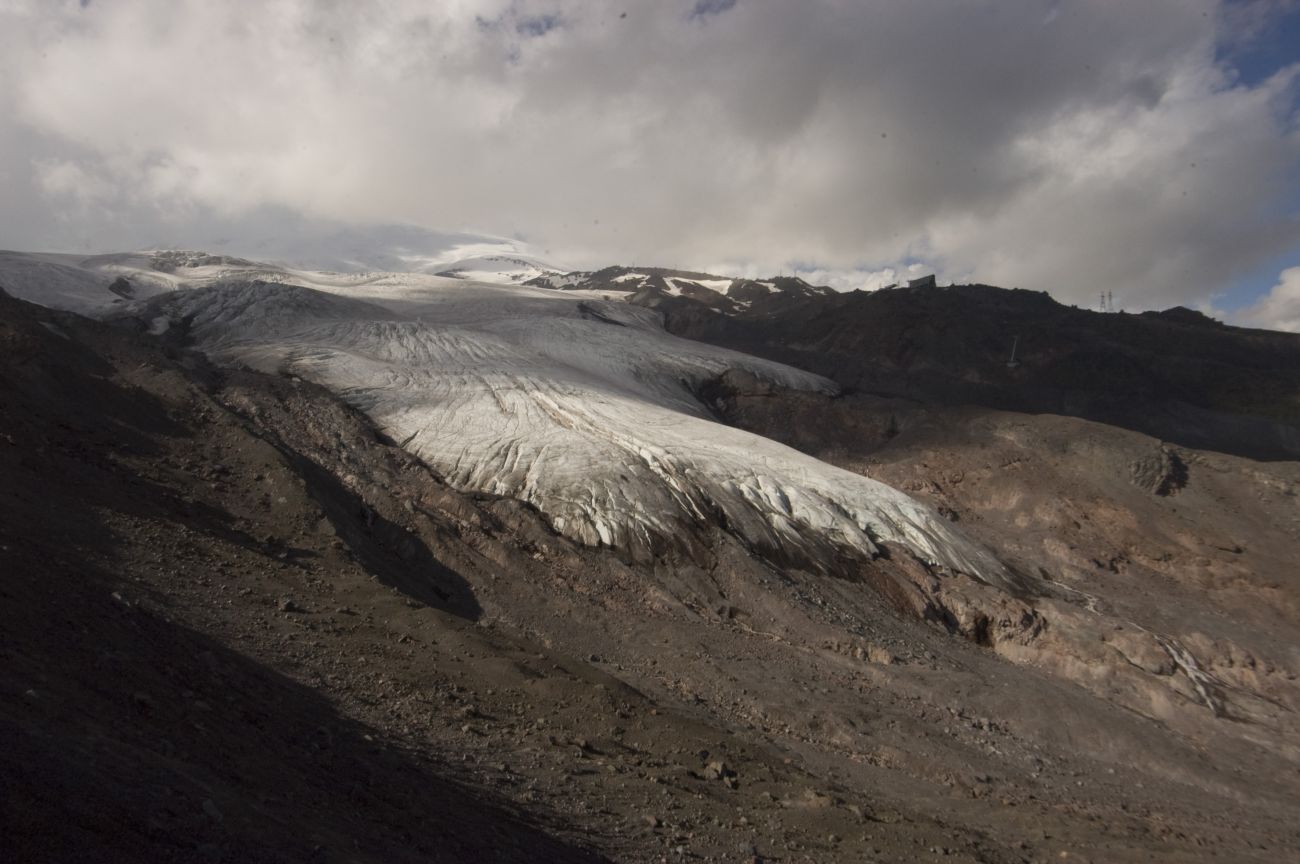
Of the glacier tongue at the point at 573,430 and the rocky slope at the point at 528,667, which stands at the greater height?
the glacier tongue at the point at 573,430

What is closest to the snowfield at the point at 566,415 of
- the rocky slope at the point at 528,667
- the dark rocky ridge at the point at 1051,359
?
the rocky slope at the point at 528,667

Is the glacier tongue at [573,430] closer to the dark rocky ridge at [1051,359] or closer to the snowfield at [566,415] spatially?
the snowfield at [566,415]

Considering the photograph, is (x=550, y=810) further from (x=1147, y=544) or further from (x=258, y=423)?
(x=1147, y=544)

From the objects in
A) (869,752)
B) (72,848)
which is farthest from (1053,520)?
(72,848)

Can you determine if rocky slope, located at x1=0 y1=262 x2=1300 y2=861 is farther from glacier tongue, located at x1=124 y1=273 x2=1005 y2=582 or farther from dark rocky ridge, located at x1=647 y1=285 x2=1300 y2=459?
dark rocky ridge, located at x1=647 y1=285 x2=1300 y2=459

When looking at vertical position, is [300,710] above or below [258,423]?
below

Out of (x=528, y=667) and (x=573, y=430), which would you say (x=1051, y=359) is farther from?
(x=528, y=667)

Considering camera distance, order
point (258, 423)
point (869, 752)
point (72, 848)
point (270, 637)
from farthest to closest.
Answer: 1. point (258, 423)
2. point (869, 752)
3. point (270, 637)
4. point (72, 848)

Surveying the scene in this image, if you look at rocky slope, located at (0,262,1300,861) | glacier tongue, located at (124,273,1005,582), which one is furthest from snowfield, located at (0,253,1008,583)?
rocky slope, located at (0,262,1300,861)
